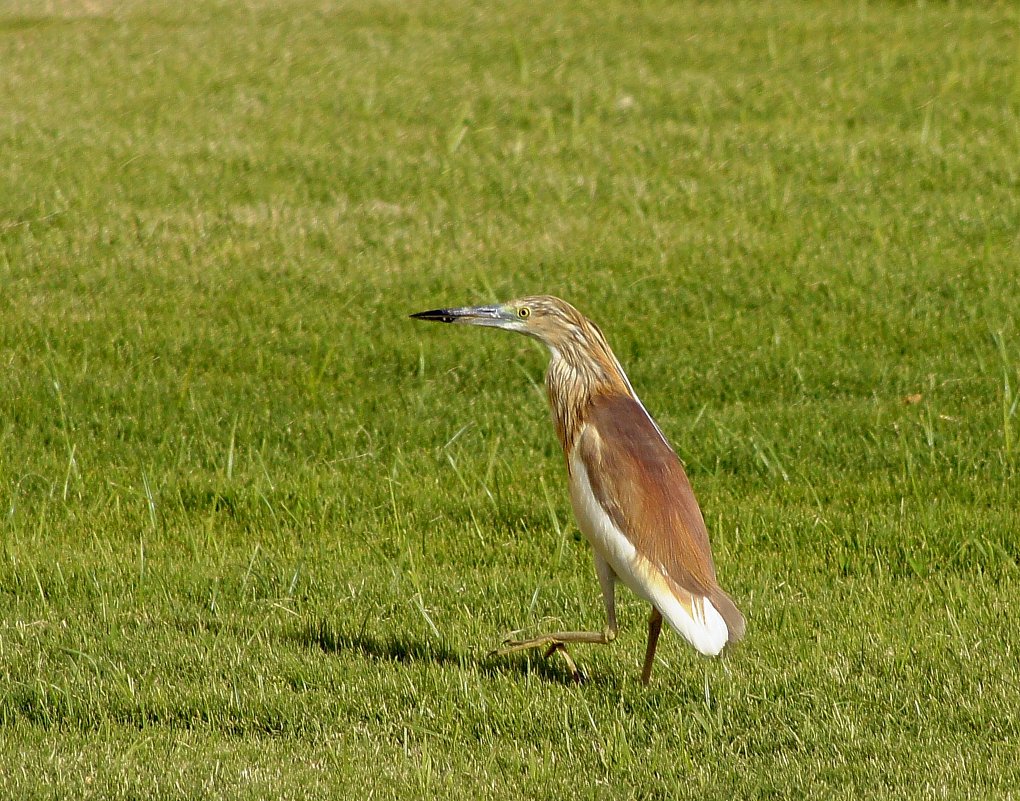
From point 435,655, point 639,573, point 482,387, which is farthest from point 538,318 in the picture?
point 482,387

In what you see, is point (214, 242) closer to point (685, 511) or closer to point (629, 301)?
point (629, 301)

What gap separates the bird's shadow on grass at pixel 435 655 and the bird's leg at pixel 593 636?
8 centimetres

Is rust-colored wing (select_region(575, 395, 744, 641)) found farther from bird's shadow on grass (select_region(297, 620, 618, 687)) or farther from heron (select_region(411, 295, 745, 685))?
bird's shadow on grass (select_region(297, 620, 618, 687))

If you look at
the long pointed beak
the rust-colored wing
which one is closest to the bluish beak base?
the long pointed beak

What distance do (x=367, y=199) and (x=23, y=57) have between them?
209 inches

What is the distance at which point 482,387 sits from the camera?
9328 millimetres

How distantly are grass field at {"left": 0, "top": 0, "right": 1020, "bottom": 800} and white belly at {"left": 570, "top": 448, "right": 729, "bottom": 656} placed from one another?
0.36m

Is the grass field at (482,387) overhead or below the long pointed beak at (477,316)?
below

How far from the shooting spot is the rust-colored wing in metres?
5.12

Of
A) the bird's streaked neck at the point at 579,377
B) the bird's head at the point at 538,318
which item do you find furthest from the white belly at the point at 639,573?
the bird's head at the point at 538,318

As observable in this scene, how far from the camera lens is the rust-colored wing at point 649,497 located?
16.8ft

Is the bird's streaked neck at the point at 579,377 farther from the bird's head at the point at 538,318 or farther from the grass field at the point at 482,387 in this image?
the grass field at the point at 482,387

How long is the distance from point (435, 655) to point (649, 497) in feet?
3.76

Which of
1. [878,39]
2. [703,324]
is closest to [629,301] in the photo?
[703,324]
